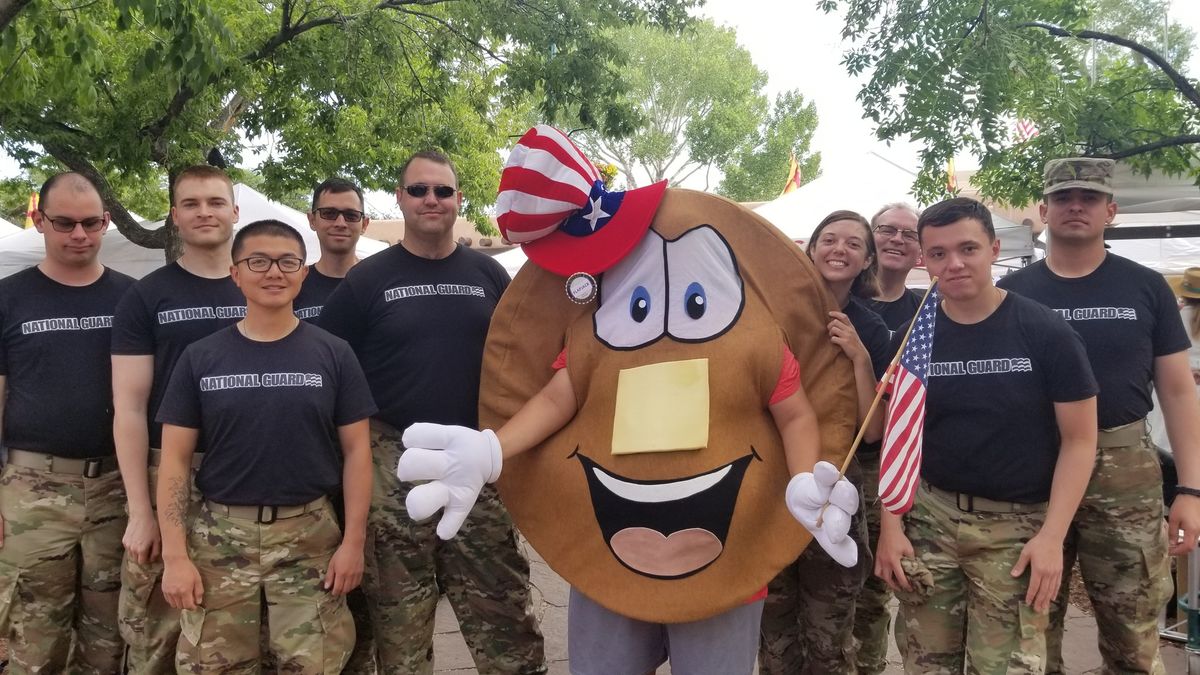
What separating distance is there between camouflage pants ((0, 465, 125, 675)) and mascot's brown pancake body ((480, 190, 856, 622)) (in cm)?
166

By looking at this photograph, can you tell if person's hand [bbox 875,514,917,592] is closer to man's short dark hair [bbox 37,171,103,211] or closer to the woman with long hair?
the woman with long hair

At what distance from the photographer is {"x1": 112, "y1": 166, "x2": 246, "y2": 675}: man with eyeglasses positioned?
10.3 feet

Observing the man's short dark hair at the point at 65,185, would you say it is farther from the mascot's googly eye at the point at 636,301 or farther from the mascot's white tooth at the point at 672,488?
the mascot's white tooth at the point at 672,488

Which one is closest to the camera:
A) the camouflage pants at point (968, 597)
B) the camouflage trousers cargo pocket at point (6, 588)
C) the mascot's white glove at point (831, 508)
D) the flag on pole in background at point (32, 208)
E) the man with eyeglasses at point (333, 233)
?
the mascot's white glove at point (831, 508)

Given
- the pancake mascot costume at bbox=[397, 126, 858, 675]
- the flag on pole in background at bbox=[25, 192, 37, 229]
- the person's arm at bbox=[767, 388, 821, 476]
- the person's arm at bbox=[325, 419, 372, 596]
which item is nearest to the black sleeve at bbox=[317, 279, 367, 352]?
the person's arm at bbox=[325, 419, 372, 596]

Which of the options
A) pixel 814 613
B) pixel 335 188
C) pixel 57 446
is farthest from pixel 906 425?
pixel 57 446

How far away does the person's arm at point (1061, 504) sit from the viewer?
8.92 feet

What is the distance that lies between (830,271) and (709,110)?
111ft

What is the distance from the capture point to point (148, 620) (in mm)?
3229

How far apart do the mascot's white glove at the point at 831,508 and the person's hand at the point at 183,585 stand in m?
1.92

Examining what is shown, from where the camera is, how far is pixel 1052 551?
8.91 feet

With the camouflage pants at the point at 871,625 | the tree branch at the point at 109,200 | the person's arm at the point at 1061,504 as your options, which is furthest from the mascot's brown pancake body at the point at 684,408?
the tree branch at the point at 109,200

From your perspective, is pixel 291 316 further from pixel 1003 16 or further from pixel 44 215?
pixel 1003 16

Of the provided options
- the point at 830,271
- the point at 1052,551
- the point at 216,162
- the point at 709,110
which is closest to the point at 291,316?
the point at 830,271
